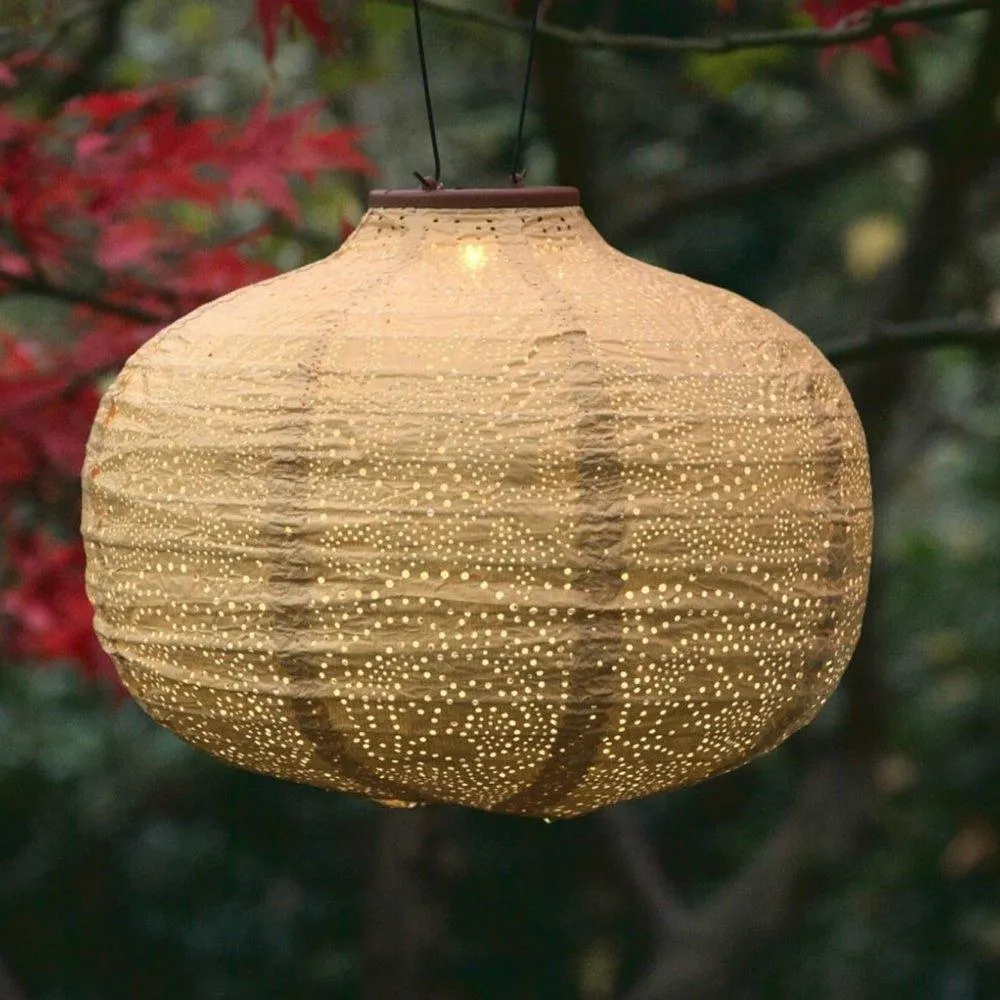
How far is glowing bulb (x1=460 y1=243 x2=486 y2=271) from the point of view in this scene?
123cm

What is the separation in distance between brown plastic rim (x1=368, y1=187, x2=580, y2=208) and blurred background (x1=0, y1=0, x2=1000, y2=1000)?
1241mm

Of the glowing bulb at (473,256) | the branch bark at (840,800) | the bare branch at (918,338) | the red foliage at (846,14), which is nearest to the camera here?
the glowing bulb at (473,256)

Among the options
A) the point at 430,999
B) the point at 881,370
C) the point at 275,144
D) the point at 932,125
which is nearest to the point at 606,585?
the point at 275,144

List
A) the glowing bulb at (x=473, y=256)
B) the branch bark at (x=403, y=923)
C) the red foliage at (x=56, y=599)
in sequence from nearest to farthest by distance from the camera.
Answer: the glowing bulb at (x=473, y=256) < the red foliage at (x=56, y=599) < the branch bark at (x=403, y=923)

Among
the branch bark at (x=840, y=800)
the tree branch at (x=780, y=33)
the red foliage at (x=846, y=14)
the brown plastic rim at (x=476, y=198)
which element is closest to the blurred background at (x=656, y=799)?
the branch bark at (x=840, y=800)

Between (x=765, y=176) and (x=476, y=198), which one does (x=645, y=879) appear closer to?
(x=765, y=176)

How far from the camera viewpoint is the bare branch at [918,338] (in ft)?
6.72

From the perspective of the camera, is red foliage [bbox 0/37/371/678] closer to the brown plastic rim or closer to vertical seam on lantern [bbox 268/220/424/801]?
the brown plastic rim

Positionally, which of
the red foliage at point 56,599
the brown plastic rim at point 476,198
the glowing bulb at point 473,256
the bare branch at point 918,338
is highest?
the brown plastic rim at point 476,198

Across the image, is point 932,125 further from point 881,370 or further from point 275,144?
point 275,144

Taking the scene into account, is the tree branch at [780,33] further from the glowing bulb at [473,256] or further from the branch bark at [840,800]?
the branch bark at [840,800]

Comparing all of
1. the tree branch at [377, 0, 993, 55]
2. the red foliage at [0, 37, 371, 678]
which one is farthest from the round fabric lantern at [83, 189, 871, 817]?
the red foliage at [0, 37, 371, 678]

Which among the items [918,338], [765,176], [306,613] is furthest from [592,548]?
[765,176]

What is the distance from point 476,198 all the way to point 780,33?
67cm
